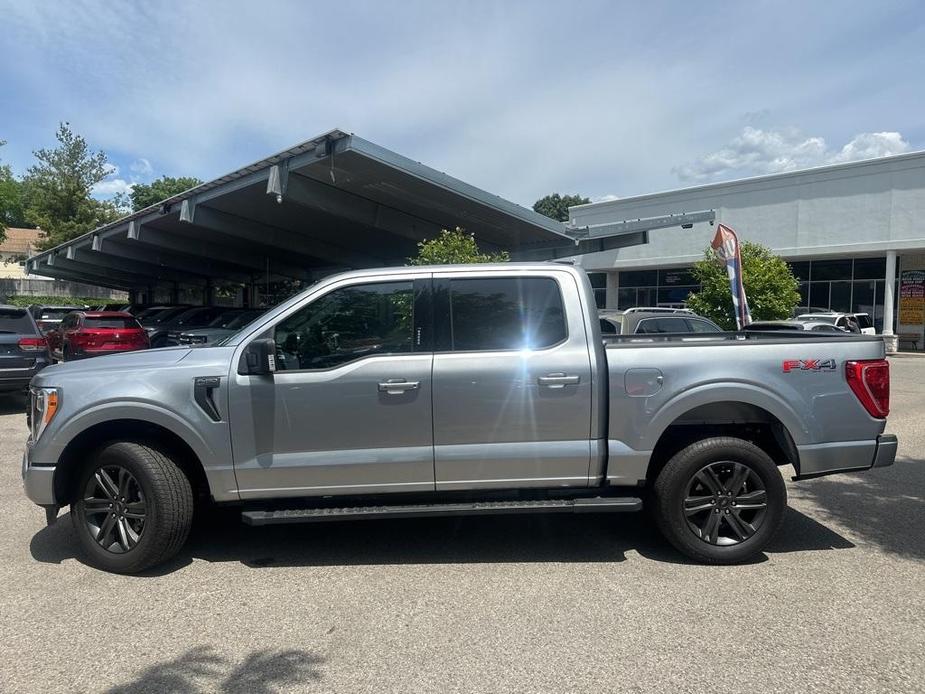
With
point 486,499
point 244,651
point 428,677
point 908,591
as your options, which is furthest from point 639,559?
point 244,651

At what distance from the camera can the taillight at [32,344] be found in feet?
33.2

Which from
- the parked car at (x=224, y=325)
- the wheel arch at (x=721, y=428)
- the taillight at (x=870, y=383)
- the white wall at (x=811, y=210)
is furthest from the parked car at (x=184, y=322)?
the white wall at (x=811, y=210)

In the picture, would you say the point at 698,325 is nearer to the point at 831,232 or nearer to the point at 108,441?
the point at 108,441

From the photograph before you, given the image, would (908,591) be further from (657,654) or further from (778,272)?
(778,272)

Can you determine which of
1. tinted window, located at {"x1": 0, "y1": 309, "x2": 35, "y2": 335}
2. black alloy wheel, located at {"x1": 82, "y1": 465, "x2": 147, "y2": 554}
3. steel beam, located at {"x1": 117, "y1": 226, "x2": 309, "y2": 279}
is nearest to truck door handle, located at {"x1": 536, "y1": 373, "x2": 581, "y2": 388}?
black alloy wheel, located at {"x1": 82, "y1": 465, "x2": 147, "y2": 554}

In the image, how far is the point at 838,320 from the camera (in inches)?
789

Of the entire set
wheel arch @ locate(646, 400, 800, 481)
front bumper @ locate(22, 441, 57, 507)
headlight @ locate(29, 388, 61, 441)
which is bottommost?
front bumper @ locate(22, 441, 57, 507)

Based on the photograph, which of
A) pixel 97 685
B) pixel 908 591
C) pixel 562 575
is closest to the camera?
pixel 97 685

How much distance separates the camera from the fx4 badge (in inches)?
169

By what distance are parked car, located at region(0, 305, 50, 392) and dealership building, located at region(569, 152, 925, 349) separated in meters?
20.0

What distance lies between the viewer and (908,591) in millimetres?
3926

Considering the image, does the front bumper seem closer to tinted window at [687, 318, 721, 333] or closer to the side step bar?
the side step bar

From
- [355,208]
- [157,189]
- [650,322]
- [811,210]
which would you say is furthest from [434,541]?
[157,189]

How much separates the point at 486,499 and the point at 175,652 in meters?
2.03
